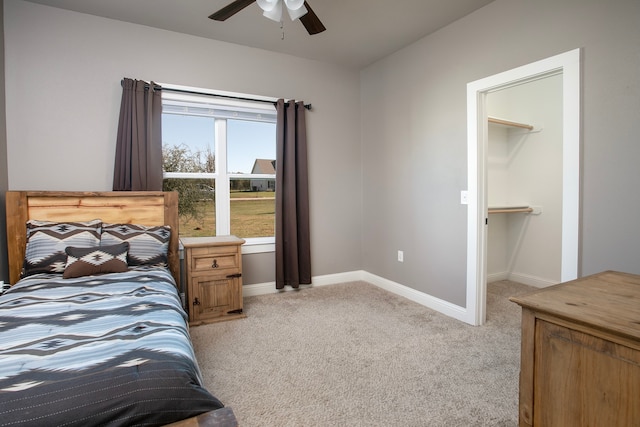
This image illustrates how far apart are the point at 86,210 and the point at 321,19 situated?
2.61 m

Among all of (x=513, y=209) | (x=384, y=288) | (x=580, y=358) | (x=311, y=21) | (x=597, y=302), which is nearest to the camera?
(x=580, y=358)

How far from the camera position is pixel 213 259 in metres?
2.94

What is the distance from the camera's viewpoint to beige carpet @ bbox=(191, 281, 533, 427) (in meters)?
1.68

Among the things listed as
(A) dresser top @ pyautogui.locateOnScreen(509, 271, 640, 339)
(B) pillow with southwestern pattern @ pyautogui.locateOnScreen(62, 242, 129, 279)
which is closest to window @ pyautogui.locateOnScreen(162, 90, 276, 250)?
(B) pillow with southwestern pattern @ pyautogui.locateOnScreen(62, 242, 129, 279)

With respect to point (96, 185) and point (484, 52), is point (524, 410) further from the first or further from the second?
point (96, 185)

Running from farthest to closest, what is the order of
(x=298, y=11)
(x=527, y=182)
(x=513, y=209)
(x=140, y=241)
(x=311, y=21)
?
1. (x=527, y=182)
2. (x=513, y=209)
3. (x=140, y=241)
4. (x=311, y=21)
5. (x=298, y=11)

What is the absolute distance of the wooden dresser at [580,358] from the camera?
0.87 meters

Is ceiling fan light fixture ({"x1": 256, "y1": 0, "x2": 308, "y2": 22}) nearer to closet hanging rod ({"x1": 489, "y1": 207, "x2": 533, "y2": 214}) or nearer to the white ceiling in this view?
the white ceiling

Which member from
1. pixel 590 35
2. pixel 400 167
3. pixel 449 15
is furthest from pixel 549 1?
pixel 400 167

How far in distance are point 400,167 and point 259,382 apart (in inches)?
102

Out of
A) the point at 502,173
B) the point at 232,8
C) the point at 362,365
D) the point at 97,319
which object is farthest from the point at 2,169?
the point at 502,173

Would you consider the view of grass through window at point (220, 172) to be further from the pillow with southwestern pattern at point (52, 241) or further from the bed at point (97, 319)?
the pillow with southwestern pattern at point (52, 241)

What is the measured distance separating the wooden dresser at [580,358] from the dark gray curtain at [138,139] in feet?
9.88

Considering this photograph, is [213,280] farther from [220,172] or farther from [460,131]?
[460,131]
